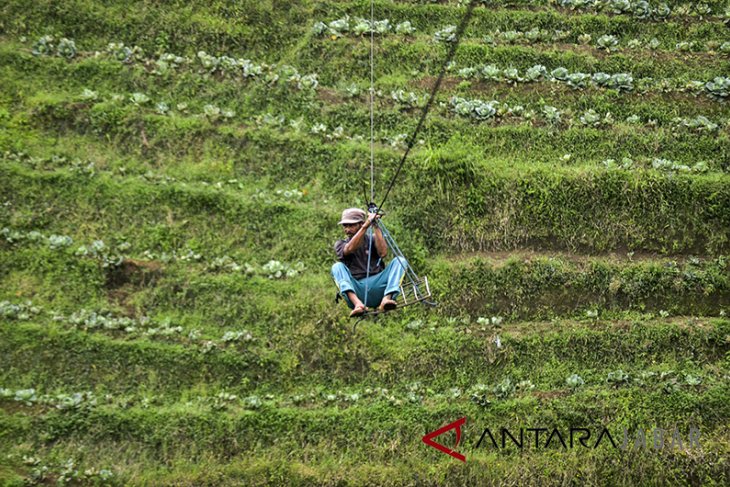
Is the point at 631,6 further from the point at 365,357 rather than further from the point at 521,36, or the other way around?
the point at 365,357

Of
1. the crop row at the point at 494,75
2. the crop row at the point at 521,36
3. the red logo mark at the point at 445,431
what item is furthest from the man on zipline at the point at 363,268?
the crop row at the point at 521,36

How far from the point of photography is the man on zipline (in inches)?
498

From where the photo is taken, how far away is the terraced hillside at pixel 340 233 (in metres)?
14.6

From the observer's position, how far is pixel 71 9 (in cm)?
1798

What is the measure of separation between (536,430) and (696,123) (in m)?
6.01

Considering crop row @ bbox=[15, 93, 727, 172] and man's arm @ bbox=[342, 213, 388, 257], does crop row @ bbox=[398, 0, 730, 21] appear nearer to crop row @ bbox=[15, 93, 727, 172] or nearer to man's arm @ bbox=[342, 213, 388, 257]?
crop row @ bbox=[15, 93, 727, 172]

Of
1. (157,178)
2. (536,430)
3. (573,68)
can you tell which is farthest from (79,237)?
(573,68)

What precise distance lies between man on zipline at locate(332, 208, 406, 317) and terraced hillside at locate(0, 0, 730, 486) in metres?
2.40

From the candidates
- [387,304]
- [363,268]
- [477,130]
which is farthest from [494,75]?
[387,304]

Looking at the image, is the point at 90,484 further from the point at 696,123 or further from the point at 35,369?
the point at 696,123

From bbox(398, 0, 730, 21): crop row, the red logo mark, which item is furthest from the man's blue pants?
bbox(398, 0, 730, 21): crop row

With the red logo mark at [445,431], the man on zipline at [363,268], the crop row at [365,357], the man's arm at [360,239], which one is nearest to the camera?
the man's arm at [360,239]

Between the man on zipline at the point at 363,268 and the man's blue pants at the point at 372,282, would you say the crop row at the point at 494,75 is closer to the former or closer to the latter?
A: the man on zipline at the point at 363,268

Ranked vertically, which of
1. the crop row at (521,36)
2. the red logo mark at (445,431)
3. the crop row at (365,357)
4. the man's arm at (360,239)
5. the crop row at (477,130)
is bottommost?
the red logo mark at (445,431)
